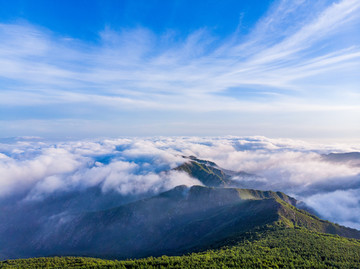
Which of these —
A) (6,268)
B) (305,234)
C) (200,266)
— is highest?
(200,266)

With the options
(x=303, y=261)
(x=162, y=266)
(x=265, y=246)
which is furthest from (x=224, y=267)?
(x=265, y=246)

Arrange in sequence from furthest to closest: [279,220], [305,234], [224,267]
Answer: [279,220] → [305,234] → [224,267]

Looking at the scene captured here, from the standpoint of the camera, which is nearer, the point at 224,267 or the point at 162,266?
the point at 224,267

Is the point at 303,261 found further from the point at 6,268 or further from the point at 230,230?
the point at 6,268

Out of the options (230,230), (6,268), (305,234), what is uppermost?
(305,234)

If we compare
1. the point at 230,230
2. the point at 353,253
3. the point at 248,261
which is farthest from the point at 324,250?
the point at 230,230

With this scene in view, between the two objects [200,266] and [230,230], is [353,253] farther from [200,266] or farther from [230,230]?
[230,230]

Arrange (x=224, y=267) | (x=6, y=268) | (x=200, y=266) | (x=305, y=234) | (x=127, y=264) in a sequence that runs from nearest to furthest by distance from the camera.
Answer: (x=224, y=267) < (x=200, y=266) < (x=127, y=264) < (x=6, y=268) < (x=305, y=234)

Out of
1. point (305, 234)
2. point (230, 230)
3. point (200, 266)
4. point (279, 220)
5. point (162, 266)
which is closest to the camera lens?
point (200, 266)

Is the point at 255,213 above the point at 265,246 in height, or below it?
below
